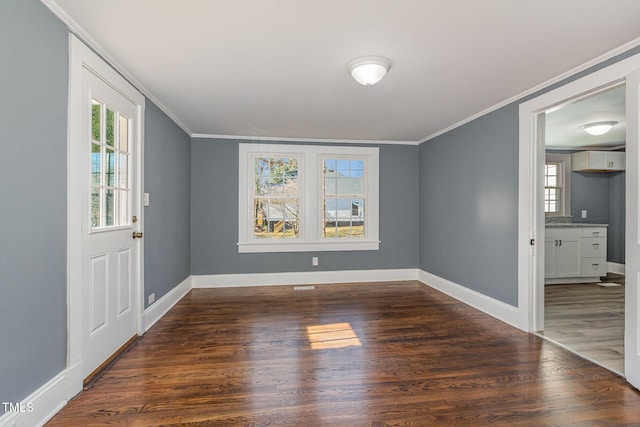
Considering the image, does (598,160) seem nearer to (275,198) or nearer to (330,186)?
(330,186)

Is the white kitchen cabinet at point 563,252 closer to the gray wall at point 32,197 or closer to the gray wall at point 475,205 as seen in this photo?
the gray wall at point 475,205

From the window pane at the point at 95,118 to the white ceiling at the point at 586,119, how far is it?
3.82 m

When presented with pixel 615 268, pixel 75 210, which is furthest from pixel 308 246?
pixel 615 268

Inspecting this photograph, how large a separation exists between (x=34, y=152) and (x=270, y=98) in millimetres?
2089

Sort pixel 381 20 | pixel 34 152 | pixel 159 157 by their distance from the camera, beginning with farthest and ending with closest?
pixel 159 157 < pixel 381 20 < pixel 34 152

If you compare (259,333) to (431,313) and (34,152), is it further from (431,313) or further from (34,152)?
(34,152)

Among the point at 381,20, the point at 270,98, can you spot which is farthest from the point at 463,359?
the point at 270,98

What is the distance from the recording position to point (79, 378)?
6.89 ft

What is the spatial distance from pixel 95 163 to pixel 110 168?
0.78 feet

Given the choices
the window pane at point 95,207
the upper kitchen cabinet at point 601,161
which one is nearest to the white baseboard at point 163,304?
the window pane at point 95,207

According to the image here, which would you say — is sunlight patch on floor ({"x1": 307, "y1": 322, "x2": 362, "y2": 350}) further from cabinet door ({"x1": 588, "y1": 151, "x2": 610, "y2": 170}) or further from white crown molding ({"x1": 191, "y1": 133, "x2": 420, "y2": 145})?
cabinet door ({"x1": 588, "y1": 151, "x2": 610, "y2": 170})

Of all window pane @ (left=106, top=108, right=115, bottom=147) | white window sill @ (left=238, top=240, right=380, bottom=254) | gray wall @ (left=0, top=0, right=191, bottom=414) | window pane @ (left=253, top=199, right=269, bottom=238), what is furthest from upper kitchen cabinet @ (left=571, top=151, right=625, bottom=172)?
gray wall @ (left=0, top=0, right=191, bottom=414)

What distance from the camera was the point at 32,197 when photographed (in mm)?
1711

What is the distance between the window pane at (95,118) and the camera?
2309mm
